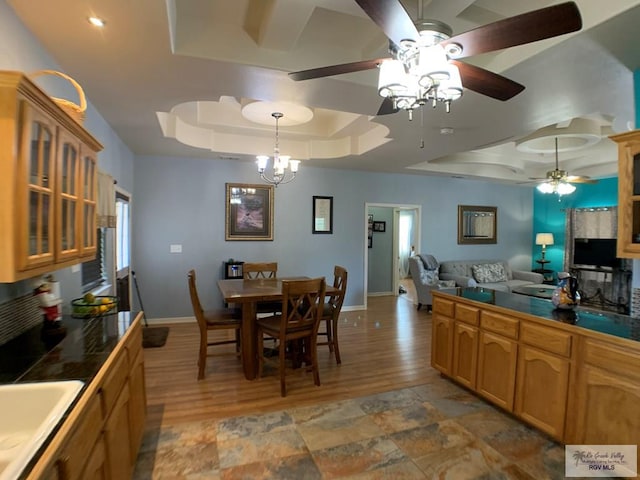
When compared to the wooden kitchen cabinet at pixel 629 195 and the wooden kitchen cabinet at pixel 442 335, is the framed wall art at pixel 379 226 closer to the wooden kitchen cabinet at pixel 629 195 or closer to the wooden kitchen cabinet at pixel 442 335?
the wooden kitchen cabinet at pixel 442 335

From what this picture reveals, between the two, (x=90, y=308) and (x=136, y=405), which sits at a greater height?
(x=90, y=308)

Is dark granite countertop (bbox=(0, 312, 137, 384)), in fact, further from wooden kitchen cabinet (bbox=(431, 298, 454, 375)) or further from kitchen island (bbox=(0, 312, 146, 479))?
wooden kitchen cabinet (bbox=(431, 298, 454, 375))

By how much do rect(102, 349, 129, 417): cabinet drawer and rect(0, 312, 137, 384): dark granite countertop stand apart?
65 millimetres

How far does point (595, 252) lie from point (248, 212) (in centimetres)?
688

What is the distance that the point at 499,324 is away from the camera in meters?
2.66

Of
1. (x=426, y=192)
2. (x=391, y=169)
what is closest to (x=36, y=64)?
(x=391, y=169)

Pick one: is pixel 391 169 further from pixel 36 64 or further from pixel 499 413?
pixel 36 64

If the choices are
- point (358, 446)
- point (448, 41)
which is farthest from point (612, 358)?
point (448, 41)

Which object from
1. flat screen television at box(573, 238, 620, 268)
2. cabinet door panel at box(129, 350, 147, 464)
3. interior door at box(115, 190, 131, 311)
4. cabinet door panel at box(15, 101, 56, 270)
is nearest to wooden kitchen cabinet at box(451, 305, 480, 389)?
cabinet door panel at box(129, 350, 147, 464)

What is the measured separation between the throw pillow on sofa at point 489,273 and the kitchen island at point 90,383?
20.1 feet

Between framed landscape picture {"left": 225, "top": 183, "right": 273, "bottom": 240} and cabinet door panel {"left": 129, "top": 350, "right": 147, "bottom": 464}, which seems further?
framed landscape picture {"left": 225, "top": 183, "right": 273, "bottom": 240}

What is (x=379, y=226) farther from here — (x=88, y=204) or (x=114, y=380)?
(x=114, y=380)

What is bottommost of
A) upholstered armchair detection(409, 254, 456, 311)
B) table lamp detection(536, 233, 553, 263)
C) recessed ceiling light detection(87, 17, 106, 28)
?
upholstered armchair detection(409, 254, 456, 311)

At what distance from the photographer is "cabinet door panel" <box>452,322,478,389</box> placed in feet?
9.50
